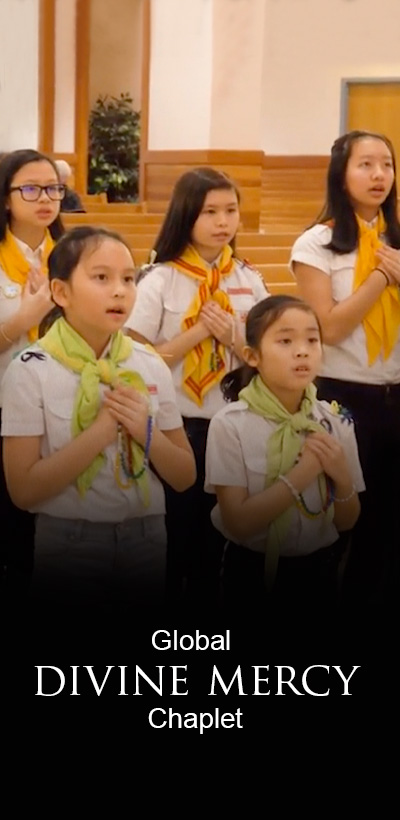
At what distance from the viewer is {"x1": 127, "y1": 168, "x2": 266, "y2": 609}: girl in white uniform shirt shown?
1.73 meters

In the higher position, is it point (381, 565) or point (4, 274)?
point (4, 274)

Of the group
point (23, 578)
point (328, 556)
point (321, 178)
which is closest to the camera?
point (328, 556)

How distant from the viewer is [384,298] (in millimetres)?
1793

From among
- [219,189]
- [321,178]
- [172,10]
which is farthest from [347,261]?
[321,178]

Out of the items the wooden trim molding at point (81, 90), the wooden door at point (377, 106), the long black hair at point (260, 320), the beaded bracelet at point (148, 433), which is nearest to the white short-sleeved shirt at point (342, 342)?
the long black hair at point (260, 320)

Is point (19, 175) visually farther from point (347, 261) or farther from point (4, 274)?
point (347, 261)

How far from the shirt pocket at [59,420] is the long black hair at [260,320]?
10.5 inches

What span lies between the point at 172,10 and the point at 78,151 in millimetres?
3471

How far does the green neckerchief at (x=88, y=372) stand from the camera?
1301 mm

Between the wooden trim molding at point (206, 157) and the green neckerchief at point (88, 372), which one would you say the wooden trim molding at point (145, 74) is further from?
the green neckerchief at point (88, 372)

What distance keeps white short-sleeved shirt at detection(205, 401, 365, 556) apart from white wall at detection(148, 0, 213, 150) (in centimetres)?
240

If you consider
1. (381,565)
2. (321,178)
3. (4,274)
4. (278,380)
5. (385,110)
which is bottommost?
(381,565)

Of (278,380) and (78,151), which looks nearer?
(278,380)

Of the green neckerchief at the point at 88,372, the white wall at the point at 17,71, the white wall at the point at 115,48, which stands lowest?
the green neckerchief at the point at 88,372
